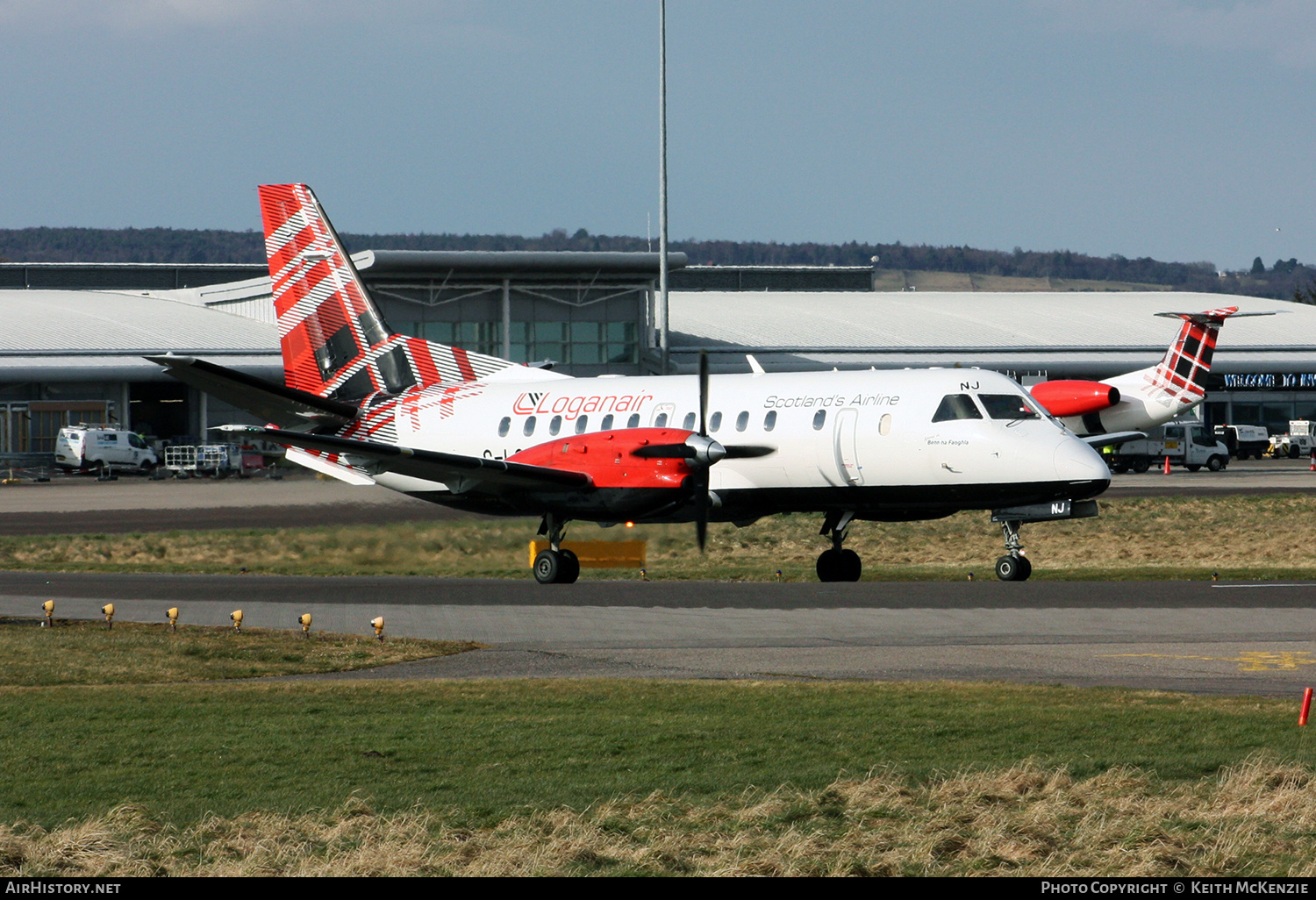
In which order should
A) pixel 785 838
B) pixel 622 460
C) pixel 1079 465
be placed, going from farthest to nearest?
pixel 622 460 < pixel 1079 465 < pixel 785 838

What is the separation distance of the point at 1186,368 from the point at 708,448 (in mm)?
35656

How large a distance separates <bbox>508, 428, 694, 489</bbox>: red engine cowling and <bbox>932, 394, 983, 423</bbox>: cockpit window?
452 centimetres

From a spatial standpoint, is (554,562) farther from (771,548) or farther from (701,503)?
(771,548)

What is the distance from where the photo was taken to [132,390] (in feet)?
275

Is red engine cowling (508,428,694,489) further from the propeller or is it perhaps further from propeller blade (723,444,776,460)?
propeller blade (723,444,776,460)

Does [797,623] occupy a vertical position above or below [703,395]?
below

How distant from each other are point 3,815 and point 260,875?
2.71 metres

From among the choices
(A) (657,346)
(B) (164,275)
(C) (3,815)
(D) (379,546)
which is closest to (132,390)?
(A) (657,346)

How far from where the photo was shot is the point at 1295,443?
87688 millimetres

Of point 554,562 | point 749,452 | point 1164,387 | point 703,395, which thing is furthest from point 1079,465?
point 1164,387

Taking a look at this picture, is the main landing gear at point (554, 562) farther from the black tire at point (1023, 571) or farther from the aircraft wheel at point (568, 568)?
the black tire at point (1023, 571)

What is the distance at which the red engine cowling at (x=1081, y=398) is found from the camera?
170 feet

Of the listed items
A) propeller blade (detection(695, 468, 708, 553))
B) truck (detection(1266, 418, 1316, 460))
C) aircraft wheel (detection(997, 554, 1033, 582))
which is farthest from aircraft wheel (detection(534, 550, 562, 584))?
truck (detection(1266, 418, 1316, 460))

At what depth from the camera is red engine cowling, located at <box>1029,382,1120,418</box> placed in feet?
170
